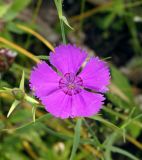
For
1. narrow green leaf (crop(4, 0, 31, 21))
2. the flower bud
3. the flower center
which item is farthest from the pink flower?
narrow green leaf (crop(4, 0, 31, 21))

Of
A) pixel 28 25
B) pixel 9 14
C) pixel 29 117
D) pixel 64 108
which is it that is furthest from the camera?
pixel 28 25

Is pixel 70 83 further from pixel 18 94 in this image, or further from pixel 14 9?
pixel 14 9

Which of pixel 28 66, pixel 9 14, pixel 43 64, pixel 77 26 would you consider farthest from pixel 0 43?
pixel 43 64

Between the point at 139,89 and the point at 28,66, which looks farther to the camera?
the point at 139,89

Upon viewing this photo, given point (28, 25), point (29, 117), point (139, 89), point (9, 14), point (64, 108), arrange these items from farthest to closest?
point (139, 89) < point (28, 25) < point (9, 14) < point (29, 117) < point (64, 108)

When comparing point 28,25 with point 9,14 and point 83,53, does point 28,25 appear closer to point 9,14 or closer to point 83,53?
point 9,14

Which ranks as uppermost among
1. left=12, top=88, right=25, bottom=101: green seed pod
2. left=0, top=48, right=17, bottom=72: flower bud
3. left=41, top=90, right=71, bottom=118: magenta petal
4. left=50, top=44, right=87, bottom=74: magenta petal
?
left=0, top=48, right=17, bottom=72: flower bud

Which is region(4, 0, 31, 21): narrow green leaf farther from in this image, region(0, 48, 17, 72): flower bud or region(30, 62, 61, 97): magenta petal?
region(30, 62, 61, 97): magenta petal
